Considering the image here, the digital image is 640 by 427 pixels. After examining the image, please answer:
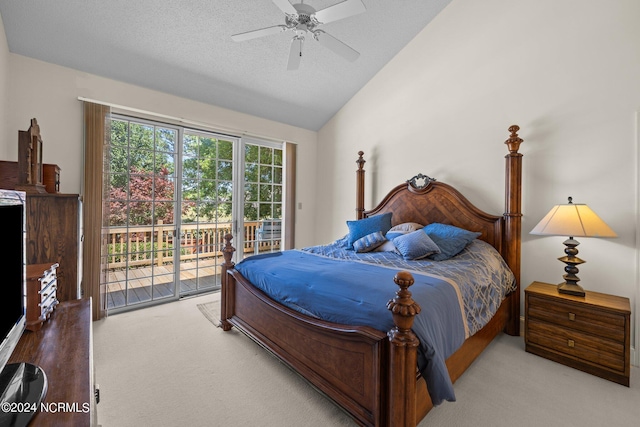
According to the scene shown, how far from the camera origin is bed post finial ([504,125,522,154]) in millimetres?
2781

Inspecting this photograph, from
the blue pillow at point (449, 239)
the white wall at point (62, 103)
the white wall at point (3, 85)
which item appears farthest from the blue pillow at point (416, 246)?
the white wall at point (3, 85)

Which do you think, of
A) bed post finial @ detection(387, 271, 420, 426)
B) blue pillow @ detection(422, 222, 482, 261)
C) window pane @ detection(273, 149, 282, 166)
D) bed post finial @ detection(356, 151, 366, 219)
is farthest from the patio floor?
bed post finial @ detection(387, 271, 420, 426)

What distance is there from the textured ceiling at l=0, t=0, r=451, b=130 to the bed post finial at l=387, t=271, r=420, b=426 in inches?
117

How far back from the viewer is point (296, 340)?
198 centimetres

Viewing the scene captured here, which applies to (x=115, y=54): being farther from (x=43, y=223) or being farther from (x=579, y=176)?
(x=579, y=176)

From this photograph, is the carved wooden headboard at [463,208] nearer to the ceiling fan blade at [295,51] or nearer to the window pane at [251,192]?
the window pane at [251,192]

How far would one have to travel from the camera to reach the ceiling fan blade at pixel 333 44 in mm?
2336

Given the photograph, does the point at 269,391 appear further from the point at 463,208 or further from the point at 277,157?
the point at 277,157

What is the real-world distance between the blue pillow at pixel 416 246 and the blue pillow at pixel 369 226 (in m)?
0.70

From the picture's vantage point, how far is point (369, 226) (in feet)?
11.8

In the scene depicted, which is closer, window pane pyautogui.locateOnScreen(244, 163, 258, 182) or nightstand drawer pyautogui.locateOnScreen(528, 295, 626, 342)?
nightstand drawer pyautogui.locateOnScreen(528, 295, 626, 342)

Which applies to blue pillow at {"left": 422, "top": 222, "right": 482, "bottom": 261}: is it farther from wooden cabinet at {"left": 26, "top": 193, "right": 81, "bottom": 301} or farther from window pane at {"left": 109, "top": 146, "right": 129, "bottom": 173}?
window pane at {"left": 109, "top": 146, "right": 129, "bottom": 173}

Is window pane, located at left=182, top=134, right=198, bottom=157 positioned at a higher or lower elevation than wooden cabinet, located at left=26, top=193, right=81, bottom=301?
higher

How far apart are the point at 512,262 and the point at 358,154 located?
2501mm
